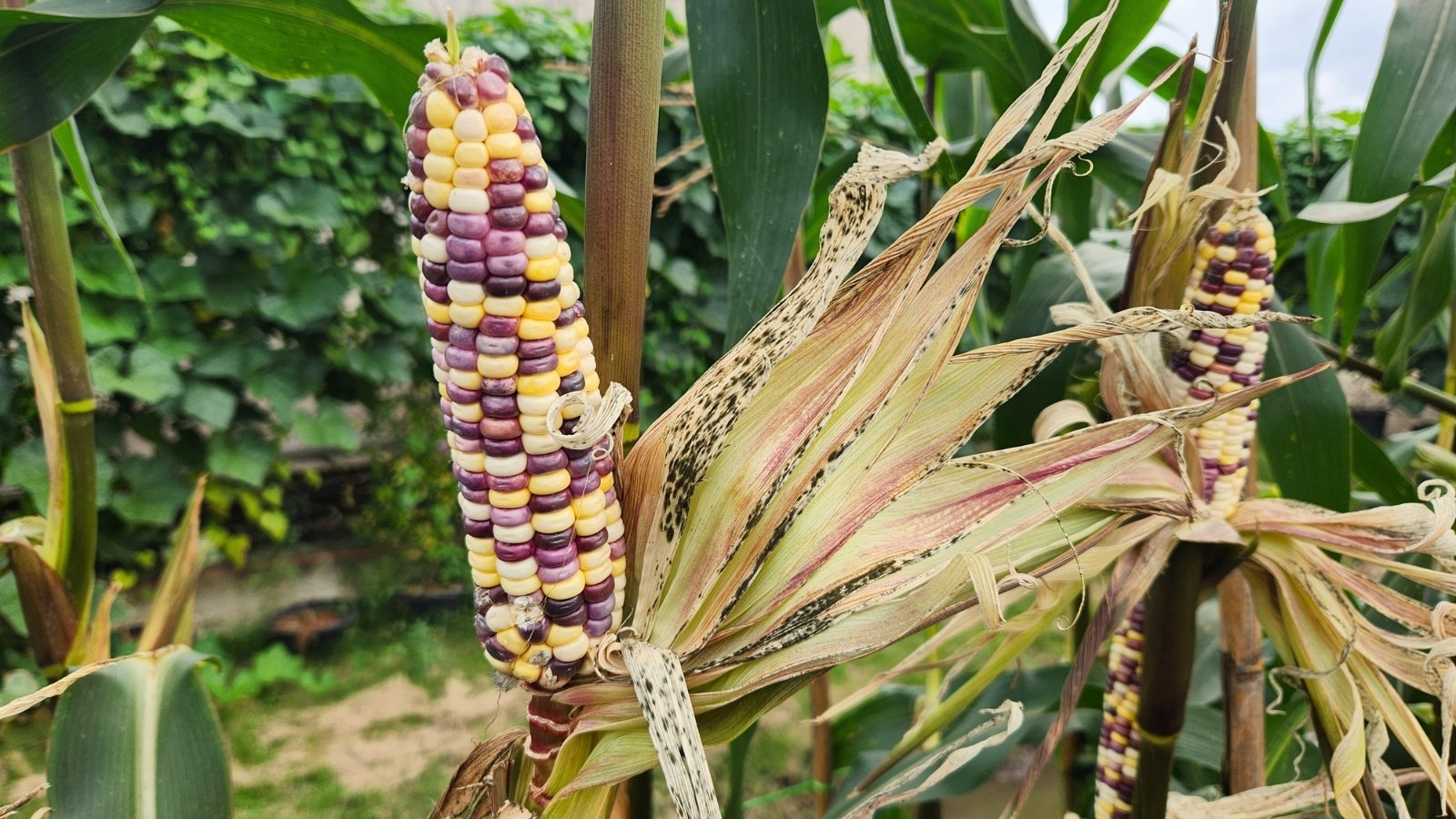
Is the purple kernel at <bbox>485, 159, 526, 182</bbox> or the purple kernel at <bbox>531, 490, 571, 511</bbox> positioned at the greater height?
the purple kernel at <bbox>485, 159, 526, 182</bbox>

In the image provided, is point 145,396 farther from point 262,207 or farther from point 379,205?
point 379,205

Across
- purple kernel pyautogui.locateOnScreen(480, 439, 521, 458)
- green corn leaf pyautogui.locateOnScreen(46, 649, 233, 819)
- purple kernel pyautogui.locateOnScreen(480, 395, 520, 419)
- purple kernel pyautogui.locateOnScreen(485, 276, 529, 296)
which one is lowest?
green corn leaf pyautogui.locateOnScreen(46, 649, 233, 819)

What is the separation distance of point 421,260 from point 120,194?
6.46ft

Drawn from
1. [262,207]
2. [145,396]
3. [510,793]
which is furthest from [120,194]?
[510,793]

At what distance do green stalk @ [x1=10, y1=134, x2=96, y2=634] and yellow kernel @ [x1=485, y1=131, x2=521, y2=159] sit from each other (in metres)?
0.45

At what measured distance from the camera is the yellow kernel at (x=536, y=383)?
318 mm

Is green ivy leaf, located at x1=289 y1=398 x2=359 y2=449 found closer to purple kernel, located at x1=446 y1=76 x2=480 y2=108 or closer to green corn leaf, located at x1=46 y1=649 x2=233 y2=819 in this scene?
green corn leaf, located at x1=46 y1=649 x2=233 y2=819

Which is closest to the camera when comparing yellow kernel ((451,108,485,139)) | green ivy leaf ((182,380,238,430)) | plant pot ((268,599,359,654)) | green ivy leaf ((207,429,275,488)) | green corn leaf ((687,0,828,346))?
yellow kernel ((451,108,485,139))

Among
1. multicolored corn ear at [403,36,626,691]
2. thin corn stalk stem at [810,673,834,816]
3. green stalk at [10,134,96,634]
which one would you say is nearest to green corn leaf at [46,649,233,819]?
green stalk at [10,134,96,634]

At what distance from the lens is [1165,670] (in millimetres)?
525

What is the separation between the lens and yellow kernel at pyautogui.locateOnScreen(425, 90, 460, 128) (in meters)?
0.29

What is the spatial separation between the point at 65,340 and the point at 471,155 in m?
0.51

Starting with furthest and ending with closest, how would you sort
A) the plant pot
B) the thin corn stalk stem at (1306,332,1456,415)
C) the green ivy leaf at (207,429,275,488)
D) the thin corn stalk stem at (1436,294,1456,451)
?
the plant pot, the green ivy leaf at (207,429,275,488), the thin corn stalk stem at (1436,294,1456,451), the thin corn stalk stem at (1306,332,1456,415)

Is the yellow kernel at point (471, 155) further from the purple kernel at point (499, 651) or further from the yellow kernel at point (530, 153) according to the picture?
the purple kernel at point (499, 651)
